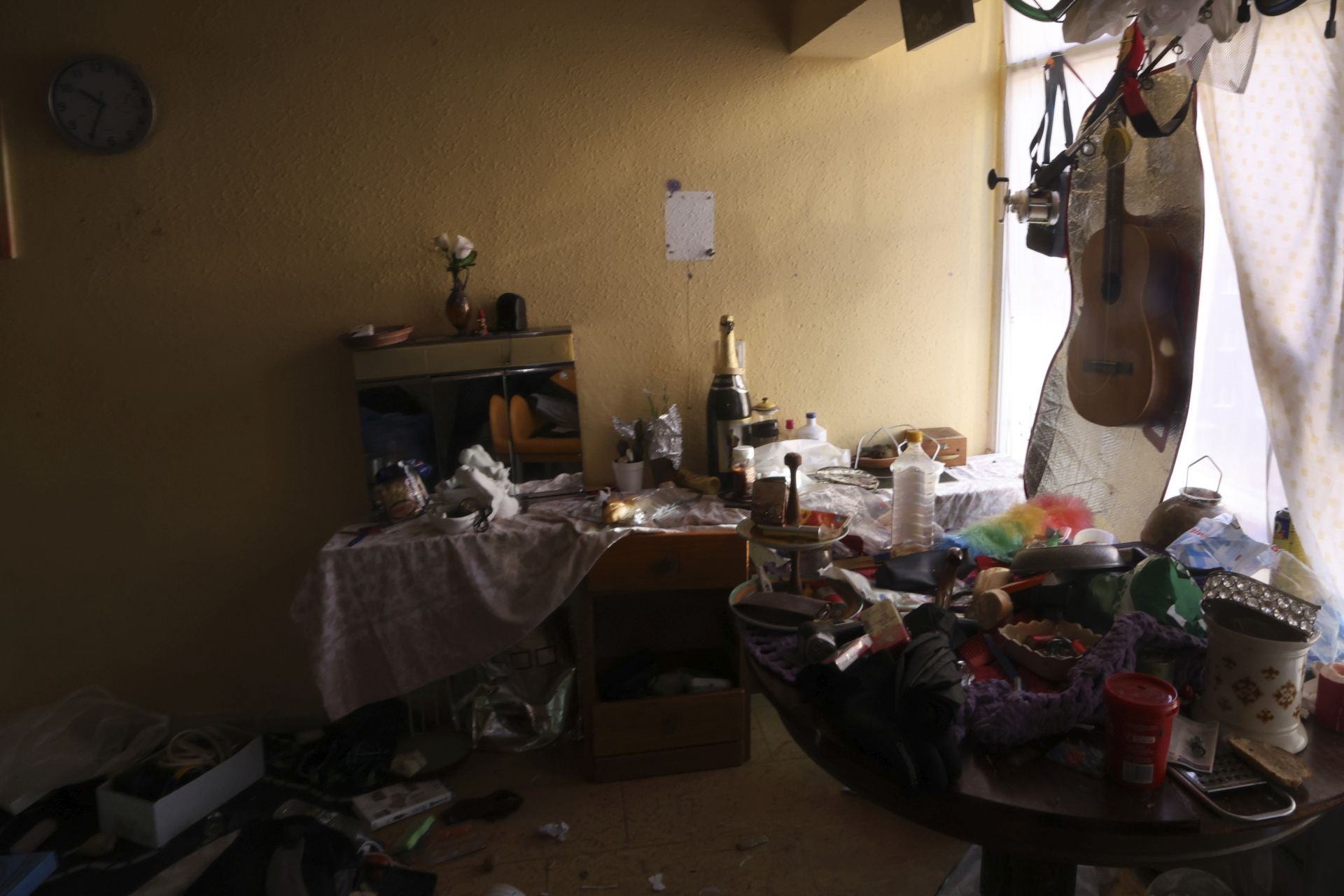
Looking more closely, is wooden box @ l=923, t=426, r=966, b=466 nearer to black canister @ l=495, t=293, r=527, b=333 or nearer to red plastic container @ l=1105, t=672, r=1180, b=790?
black canister @ l=495, t=293, r=527, b=333

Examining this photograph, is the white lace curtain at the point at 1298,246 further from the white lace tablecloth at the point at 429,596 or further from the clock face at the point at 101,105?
the clock face at the point at 101,105

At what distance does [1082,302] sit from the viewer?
1789mm

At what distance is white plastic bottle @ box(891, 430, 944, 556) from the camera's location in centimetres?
182

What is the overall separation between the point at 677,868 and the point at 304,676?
136 centimetres

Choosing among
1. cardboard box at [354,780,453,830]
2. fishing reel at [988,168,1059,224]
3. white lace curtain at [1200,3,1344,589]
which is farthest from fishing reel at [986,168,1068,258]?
cardboard box at [354,780,453,830]

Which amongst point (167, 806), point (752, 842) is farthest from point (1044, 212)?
point (167, 806)

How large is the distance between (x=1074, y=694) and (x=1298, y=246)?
3.04ft

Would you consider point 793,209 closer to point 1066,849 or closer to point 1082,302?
point 1082,302

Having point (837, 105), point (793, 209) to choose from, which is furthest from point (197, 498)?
point (837, 105)

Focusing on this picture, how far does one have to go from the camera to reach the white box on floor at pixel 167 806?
6.99ft

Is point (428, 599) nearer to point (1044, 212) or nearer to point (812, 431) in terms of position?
point (812, 431)

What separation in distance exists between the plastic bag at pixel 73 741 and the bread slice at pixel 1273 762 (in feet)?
8.75

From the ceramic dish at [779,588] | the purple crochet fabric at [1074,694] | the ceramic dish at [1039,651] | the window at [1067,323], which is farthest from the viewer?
the window at [1067,323]

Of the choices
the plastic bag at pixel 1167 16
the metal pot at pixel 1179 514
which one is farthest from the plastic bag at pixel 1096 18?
the metal pot at pixel 1179 514
